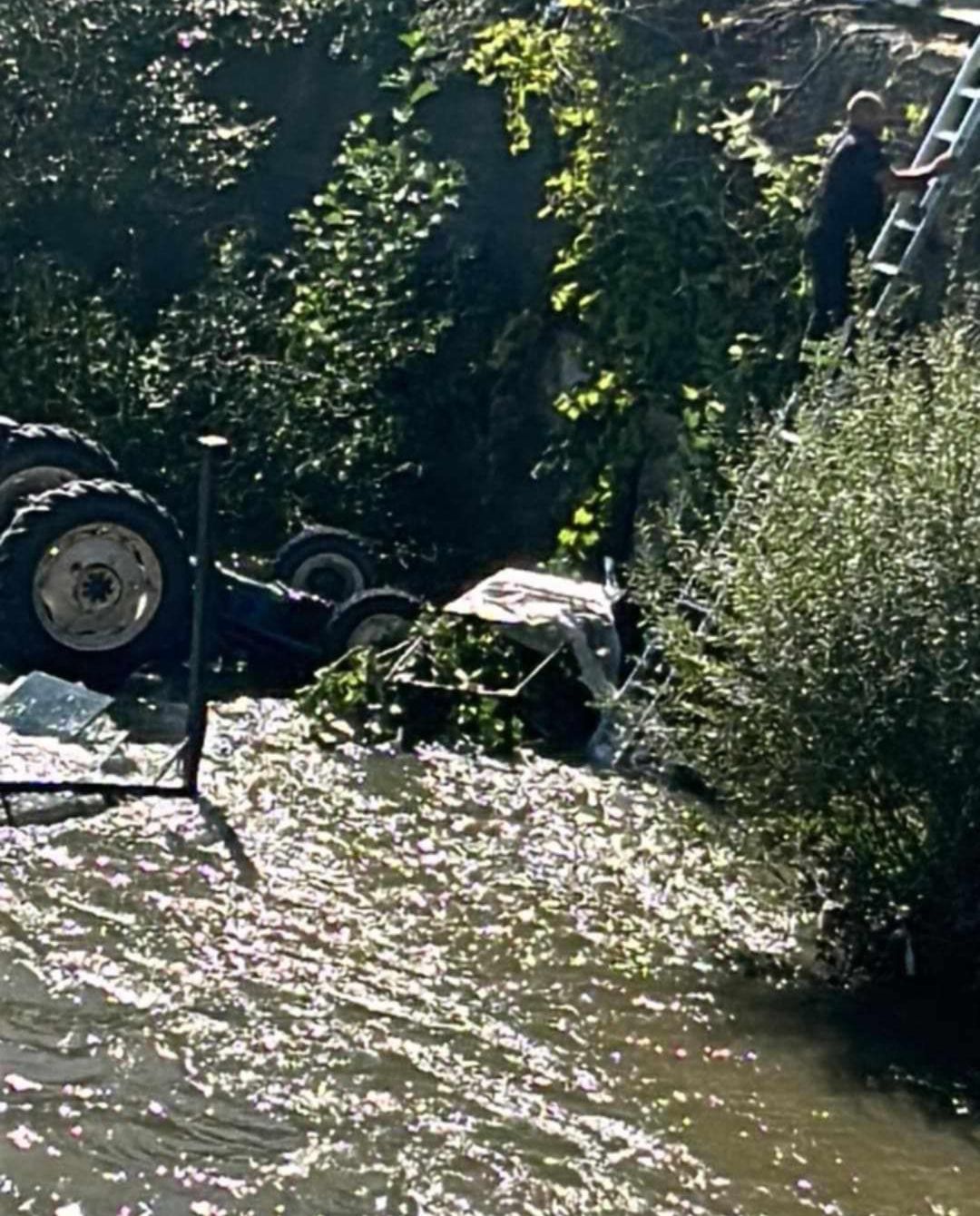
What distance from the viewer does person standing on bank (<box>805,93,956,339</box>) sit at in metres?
14.1

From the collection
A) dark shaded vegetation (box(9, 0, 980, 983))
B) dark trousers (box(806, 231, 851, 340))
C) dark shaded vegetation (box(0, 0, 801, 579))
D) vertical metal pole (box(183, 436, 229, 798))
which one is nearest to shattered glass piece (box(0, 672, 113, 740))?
vertical metal pole (box(183, 436, 229, 798))

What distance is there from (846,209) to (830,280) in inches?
15.4

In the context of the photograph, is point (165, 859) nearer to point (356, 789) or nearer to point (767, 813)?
point (356, 789)

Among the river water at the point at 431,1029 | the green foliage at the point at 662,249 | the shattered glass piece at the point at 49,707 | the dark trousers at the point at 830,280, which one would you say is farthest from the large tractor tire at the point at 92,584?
the dark trousers at the point at 830,280

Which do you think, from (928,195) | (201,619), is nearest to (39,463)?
(201,619)

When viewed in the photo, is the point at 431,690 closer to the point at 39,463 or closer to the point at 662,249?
the point at 39,463

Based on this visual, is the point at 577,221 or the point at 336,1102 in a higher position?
the point at 577,221

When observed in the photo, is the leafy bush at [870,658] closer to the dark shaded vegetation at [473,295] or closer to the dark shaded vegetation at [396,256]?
the dark shaded vegetation at [473,295]

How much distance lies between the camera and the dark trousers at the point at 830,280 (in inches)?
559

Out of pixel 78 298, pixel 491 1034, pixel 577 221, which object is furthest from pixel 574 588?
pixel 78 298

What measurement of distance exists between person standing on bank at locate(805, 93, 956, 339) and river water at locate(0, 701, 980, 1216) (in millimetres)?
3395

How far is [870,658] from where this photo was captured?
9.55 metres

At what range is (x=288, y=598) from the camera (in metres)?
14.6

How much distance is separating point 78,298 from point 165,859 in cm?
908
